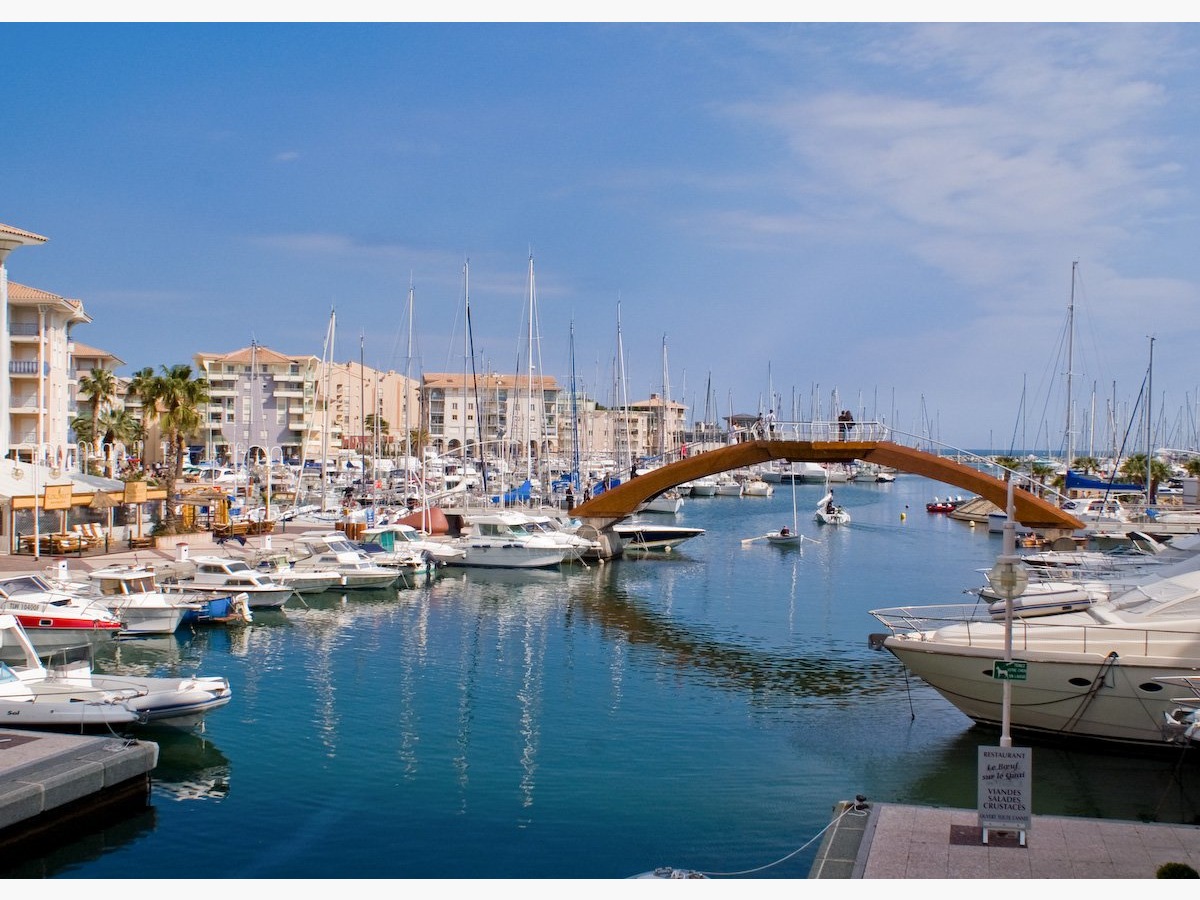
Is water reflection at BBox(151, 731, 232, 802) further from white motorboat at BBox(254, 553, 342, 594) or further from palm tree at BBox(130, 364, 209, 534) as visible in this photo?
palm tree at BBox(130, 364, 209, 534)

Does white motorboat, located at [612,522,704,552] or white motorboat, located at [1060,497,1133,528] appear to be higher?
white motorboat, located at [1060,497,1133,528]

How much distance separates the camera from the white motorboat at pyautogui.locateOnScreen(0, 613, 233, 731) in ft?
76.5

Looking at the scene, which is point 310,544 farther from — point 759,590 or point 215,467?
point 215,467

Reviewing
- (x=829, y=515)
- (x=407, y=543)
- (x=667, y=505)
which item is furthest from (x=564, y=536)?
(x=667, y=505)

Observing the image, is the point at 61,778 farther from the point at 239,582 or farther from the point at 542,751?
the point at 239,582

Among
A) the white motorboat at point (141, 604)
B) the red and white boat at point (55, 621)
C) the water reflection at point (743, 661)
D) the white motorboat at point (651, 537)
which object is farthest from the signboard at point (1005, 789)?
the white motorboat at point (651, 537)

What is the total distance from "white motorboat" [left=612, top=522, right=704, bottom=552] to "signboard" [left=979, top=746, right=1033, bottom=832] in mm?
50924

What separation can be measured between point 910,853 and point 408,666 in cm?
2052

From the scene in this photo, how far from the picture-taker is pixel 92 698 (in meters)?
24.0

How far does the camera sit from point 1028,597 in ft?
99.9

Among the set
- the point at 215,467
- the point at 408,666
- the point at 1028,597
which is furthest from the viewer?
the point at 215,467

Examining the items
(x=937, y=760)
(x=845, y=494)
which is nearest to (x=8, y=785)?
(x=937, y=760)

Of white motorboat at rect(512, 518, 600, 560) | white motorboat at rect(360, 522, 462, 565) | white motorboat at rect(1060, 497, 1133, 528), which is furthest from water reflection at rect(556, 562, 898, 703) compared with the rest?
white motorboat at rect(1060, 497, 1133, 528)

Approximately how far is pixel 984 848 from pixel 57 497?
145 ft
